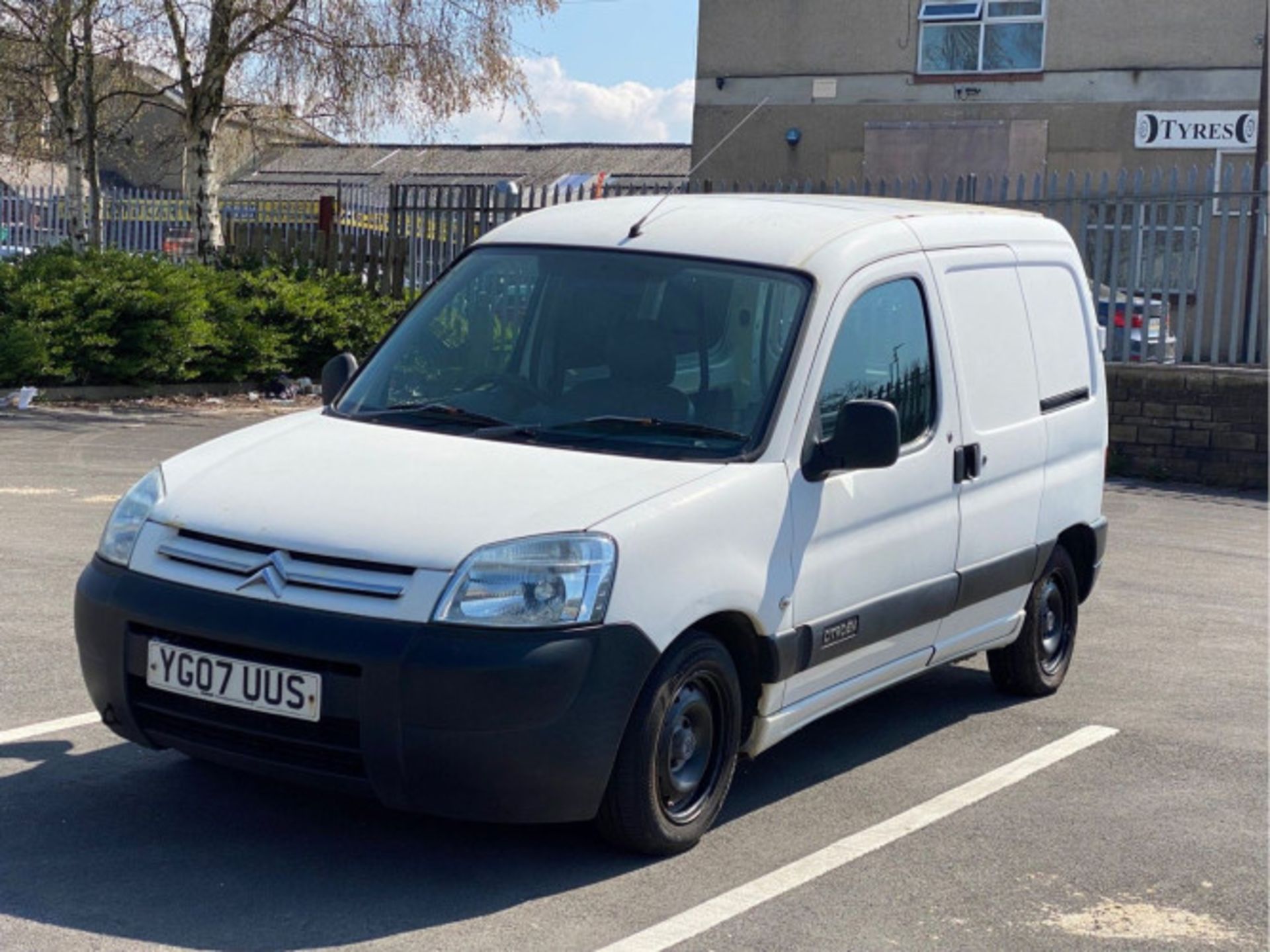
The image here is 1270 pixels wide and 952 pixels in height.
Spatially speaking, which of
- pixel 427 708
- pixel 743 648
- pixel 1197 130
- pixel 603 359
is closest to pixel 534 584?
pixel 427 708

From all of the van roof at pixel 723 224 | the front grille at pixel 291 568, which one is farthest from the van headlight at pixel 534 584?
the van roof at pixel 723 224

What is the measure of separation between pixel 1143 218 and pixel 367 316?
26.5 ft

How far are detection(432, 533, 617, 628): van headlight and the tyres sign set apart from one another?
25.2 metres

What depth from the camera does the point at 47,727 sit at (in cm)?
643

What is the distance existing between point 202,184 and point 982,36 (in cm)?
1429

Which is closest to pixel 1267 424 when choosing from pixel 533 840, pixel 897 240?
pixel 897 240

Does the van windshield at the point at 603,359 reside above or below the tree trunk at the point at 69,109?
below

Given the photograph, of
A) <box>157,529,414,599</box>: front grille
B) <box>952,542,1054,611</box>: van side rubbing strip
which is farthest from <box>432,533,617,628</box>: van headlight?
<box>952,542,1054,611</box>: van side rubbing strip

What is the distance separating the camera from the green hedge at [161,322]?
55.3 feet

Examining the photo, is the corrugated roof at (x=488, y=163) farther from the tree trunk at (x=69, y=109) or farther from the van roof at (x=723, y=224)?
the van roof at (x=723, y=224)

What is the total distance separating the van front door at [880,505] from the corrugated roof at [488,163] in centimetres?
5523

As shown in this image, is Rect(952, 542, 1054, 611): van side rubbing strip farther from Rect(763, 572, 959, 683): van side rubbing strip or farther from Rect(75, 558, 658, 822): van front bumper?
Rect(75, 558, 658, 822): van front bumper

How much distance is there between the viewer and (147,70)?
21.9 m

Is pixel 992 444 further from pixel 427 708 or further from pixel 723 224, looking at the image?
pixel 427 708
